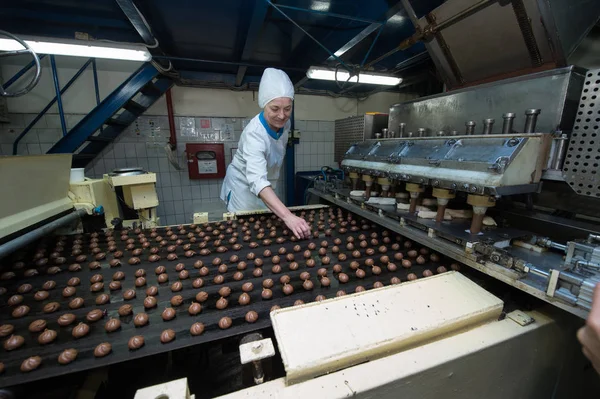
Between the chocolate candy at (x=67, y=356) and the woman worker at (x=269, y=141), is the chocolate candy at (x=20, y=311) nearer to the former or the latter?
the chocolate candy at (x=67, y=356)

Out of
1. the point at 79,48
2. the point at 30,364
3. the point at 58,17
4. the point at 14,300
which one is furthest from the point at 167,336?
the point at 58,17

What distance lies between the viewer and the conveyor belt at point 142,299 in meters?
0.89

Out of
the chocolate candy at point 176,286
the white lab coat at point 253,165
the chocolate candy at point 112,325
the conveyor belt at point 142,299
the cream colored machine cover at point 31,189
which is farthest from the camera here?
the white lab coat at point 253,165

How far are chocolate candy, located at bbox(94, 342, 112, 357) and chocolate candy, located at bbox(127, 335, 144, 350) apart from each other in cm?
6

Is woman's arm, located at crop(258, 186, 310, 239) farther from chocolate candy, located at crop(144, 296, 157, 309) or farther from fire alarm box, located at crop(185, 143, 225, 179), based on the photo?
fire alarm box, located at crop(185, 143, 225, 179)

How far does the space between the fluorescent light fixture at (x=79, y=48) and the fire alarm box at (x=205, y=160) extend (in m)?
2.10

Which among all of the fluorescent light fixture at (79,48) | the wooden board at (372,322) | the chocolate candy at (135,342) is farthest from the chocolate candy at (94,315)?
the fluorescent light fixture at (79,48)

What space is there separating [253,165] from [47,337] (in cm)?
163

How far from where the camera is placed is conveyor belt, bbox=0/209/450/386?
0.89 m

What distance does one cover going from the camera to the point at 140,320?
1.02m

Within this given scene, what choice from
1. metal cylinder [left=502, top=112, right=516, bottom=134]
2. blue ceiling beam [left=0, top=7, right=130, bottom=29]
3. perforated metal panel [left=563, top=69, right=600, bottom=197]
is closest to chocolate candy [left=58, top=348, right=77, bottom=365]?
perforated metal panel [left=563, top=69, right=600, bottom=197]

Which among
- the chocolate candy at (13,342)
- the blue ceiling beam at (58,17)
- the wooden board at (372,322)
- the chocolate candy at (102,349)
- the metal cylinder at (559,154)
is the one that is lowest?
the chocolate candy at (13,342)

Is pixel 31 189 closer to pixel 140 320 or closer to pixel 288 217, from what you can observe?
pixel 140 320

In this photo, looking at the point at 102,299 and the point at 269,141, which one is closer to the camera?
the point at 102,299
